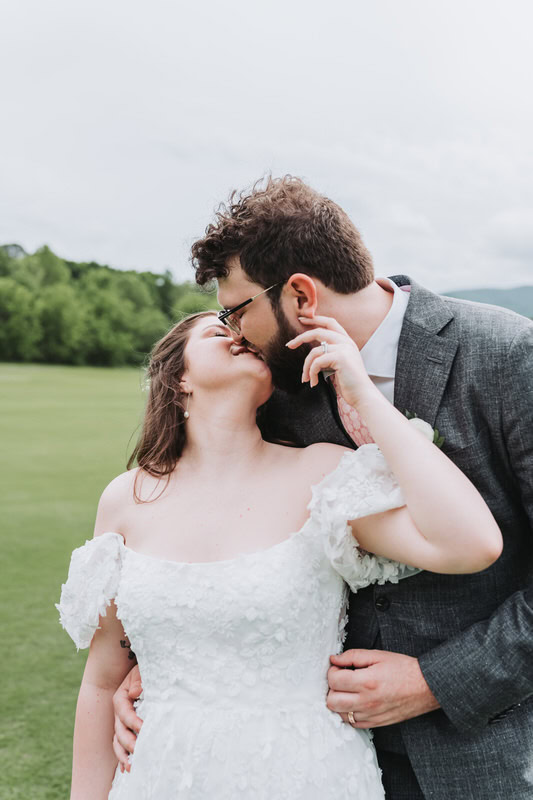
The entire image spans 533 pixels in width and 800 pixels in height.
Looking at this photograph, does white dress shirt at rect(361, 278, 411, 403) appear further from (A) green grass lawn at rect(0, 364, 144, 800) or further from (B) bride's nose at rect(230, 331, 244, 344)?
(A) green grass lawn at rect(0, 364, 144, 800)

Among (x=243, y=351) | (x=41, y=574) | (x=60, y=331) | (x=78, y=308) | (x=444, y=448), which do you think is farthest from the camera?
(x=78, y=308)

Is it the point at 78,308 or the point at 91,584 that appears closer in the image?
the point at 91,584

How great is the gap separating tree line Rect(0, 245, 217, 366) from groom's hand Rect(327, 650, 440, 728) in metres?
53.7

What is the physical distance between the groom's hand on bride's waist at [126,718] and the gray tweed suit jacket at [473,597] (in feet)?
2.33

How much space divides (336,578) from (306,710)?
382mm

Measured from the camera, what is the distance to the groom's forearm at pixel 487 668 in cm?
219

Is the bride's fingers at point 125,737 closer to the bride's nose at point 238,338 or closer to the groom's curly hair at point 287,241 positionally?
the bride's nose at point 238,338

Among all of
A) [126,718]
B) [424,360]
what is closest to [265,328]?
[424,360]

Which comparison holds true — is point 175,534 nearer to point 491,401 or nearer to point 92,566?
point 92,566

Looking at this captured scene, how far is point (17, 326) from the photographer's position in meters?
60.7

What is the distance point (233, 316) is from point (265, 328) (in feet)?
0.44

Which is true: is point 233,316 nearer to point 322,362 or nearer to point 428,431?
point 322,362

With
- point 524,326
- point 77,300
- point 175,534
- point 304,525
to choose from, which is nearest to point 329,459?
point 304,525

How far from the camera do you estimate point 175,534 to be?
2.41 meters
